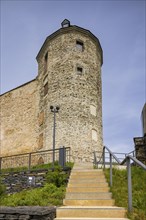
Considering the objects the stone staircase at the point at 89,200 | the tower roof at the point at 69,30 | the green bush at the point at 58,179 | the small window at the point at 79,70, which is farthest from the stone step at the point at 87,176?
the tower roof at the point at 69,30

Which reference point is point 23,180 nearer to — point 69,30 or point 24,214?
point 24,214

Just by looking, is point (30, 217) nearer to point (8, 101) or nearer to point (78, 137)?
Answer: point (78, 137)

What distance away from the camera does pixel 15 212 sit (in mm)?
4461

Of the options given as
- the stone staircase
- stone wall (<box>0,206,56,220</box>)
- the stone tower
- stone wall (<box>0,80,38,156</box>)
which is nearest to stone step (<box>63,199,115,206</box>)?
the stone staircase

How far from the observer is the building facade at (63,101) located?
19.5m

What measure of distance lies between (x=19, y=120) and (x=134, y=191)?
60.7 ft

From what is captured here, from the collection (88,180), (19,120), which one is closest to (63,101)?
(19,120)

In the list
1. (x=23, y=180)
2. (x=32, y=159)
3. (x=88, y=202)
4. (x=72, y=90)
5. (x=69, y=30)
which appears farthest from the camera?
(x=69, y=30)

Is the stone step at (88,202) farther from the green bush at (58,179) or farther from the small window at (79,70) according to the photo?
the small window at (79,70)

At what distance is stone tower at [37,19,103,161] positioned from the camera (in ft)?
63.3

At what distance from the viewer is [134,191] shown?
6715 mm

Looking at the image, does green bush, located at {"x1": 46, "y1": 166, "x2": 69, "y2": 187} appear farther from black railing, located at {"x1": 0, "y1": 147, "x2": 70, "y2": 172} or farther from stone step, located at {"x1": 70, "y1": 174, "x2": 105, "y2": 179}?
black railing, located at {"x1": 0, "y1": 147, "x2": 70, "y2": 172}

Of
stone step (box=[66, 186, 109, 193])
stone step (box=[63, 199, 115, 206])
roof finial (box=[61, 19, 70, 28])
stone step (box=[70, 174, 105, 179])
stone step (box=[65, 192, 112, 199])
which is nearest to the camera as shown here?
stone step (box=[63, 199, 115, 206])

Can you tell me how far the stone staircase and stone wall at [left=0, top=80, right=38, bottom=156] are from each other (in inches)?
522
